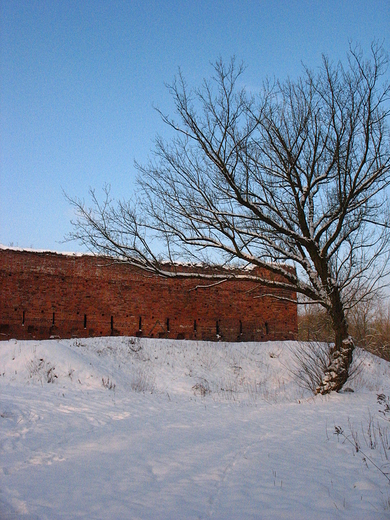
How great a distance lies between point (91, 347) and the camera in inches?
579

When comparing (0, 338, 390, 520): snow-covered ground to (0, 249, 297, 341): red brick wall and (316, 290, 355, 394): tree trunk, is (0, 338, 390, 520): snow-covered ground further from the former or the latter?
(0, 249, 297, 341): red brick wall

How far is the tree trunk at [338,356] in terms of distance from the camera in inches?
399

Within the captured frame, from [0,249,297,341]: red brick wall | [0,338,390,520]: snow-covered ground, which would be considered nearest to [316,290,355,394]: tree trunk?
[0,338,390,520]: snow-covered ground

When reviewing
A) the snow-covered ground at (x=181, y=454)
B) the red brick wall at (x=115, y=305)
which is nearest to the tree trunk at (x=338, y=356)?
the snow-covered ground at (x=181, y=454)

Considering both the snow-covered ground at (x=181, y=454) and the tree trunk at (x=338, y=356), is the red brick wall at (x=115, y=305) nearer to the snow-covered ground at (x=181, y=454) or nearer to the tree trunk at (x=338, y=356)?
the snow-covered ground at (x=181, y=454)

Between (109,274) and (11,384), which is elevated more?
(109,274)

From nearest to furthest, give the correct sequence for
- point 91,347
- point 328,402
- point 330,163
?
point 328,402
point 330,163
point 91,347

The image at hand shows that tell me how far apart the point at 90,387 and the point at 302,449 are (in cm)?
699

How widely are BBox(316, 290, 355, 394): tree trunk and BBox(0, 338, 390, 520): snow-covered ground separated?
41 centimetres

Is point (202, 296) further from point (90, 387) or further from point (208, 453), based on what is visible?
point (208, 453)

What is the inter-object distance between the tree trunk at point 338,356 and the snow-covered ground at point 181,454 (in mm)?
406

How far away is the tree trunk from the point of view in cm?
1014

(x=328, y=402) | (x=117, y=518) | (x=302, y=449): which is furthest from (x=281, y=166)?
(x=117, y=518)

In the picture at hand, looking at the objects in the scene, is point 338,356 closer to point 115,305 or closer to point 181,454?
point 181,454
